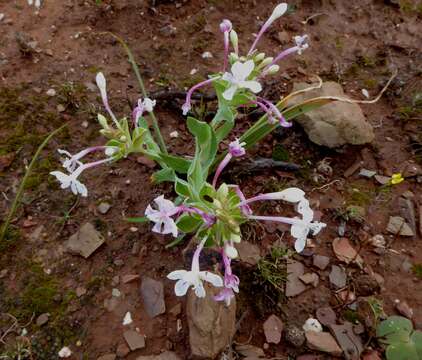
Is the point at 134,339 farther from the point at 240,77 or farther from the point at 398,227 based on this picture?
the point at 398,227

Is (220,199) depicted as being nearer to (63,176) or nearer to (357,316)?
(63,176)

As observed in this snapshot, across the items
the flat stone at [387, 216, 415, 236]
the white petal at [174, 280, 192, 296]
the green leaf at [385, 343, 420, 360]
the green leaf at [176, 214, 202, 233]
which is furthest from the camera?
the flat stone at [387, 216, 415, 236]

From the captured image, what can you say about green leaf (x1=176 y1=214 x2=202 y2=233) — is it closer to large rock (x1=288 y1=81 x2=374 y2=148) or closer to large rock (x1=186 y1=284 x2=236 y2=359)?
large rock (x1=186 y1=284 x2=236 y2=359)

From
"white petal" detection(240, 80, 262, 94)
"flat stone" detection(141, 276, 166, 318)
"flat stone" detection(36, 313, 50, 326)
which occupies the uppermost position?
"white petal" detection(240, 80, 262, 94)

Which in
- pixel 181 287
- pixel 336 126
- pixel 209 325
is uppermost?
pixel 181 287

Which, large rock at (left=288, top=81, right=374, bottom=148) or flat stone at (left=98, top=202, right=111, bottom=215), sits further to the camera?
large rock at (left=288, top=81, right=374, bottom=148)

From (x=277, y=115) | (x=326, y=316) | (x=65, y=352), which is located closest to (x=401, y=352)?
(x=326, y=316)

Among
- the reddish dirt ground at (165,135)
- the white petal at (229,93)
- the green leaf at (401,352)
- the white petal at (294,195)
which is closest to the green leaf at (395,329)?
the green leaf at (401,352)

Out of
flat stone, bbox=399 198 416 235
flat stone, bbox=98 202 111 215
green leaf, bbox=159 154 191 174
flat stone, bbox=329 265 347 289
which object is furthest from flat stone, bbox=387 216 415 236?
→ flat stone, bbox=98 202 111 215
